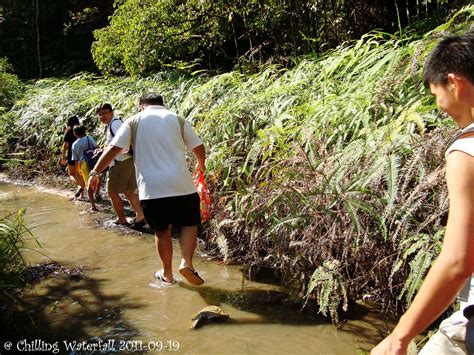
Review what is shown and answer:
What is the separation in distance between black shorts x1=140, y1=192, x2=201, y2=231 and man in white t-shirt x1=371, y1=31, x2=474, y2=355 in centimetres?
300

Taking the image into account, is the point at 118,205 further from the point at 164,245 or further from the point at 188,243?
the point at 188,243

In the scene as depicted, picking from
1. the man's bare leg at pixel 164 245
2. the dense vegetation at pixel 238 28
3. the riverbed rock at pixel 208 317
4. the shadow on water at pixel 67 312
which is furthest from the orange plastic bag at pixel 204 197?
the dense vegetation at pixel 238 28

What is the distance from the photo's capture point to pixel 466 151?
4.67 feet

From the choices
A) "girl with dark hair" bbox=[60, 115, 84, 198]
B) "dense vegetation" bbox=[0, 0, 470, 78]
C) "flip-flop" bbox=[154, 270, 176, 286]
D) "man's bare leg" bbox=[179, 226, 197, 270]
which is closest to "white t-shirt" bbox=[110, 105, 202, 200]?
"man's bare leg" bbox=[179, 226, 197, 270]

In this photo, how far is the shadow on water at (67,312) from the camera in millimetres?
3807

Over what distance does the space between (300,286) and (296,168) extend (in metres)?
1.03

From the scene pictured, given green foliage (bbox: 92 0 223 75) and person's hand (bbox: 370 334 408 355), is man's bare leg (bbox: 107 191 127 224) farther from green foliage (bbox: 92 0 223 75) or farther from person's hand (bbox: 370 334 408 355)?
person's hand (bbox: 370 334 408 355)

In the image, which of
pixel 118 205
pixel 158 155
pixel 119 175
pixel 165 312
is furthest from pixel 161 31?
pixel 165 312

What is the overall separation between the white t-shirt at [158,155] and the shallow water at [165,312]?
0.94 m

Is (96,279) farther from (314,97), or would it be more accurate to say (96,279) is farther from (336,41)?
(336,41)

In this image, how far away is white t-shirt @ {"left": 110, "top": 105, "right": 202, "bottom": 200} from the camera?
4.38m

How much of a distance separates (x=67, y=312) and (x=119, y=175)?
2659mm

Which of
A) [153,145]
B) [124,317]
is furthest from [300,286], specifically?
[153,145]

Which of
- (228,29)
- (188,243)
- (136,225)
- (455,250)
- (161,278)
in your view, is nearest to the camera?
(455,250)
